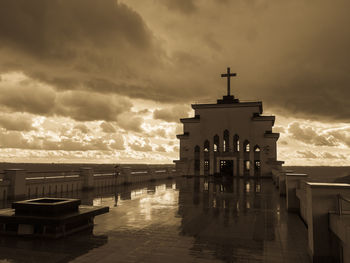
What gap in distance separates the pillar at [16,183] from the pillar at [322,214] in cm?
1400

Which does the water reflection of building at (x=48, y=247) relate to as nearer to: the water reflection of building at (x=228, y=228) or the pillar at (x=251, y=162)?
the water reflection of building at (x=228, y=228)

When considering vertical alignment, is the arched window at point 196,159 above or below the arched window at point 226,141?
below

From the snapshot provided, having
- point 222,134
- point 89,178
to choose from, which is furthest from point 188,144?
point 89,178

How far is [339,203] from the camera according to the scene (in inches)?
233

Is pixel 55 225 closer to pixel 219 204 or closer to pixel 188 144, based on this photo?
pixel 219 204

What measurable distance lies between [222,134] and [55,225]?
37927 mm

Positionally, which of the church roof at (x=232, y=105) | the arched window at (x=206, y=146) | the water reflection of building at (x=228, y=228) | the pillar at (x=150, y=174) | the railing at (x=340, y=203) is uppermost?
the church roof at (x=232, y=105)

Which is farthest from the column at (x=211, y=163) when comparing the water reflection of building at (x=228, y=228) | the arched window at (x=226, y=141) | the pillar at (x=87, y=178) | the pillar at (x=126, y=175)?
the water reflection of building at (x=228, y=228)

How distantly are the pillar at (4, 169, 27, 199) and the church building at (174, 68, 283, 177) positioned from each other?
91.3ft

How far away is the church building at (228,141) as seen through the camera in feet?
137

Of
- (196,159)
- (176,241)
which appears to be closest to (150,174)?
(196,159)

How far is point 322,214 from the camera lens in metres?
6.09

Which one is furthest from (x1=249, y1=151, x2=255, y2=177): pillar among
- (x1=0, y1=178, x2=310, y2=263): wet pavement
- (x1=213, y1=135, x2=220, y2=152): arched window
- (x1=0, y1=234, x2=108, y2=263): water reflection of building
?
(x1=0, y1=234, x2=108, y2=263): water reflection of building

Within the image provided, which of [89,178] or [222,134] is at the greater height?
[222,134]
